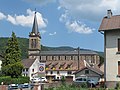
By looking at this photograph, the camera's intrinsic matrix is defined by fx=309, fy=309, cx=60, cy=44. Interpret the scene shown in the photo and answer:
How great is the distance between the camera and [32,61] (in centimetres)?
11338

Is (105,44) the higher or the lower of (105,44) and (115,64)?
the higher

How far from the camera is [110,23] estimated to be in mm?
39312

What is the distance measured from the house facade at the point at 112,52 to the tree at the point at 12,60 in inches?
1286

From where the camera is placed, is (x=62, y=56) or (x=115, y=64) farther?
(x=62, y=56)

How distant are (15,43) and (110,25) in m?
39.8

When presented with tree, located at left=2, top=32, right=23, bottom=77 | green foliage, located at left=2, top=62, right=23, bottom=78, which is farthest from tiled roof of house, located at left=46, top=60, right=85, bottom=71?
green foliage, located at left=2, top=62, right=23, bottom=78

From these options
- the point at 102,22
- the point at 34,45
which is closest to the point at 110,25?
the point at 102,22

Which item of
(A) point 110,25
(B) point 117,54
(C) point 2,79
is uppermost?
(A) point 110,25

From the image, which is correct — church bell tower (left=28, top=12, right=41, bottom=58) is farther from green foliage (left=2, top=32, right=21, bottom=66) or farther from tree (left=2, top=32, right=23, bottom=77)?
tree (left=2, top=32, right=23, bottom=77)

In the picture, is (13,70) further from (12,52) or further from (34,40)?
(34,40)

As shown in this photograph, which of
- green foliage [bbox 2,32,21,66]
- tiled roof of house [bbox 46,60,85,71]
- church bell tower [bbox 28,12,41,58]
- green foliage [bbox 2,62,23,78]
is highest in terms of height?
church bell tower [bbox 28,12,41,58]

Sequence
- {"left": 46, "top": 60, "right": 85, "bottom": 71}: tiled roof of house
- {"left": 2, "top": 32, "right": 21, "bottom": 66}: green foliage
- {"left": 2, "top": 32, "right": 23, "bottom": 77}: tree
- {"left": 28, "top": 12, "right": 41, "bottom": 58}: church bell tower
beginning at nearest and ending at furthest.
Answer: {"left": 2, "top": 32, "right": 23, "bottom": 77}: tree, {"left": 2, "top": 32, "right": 21, "bottom": 66}: green foliage, {"left": 46, "top": 60, "right": 85, "bottom": 71}: tiled roof of house, {"left": 28, "top": 12, "right": 41, "bottom": 58}: church bell tower

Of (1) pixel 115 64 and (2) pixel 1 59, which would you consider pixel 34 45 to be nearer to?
(2) pixel 1 59

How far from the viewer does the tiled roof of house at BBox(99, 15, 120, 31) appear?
38.3 m
